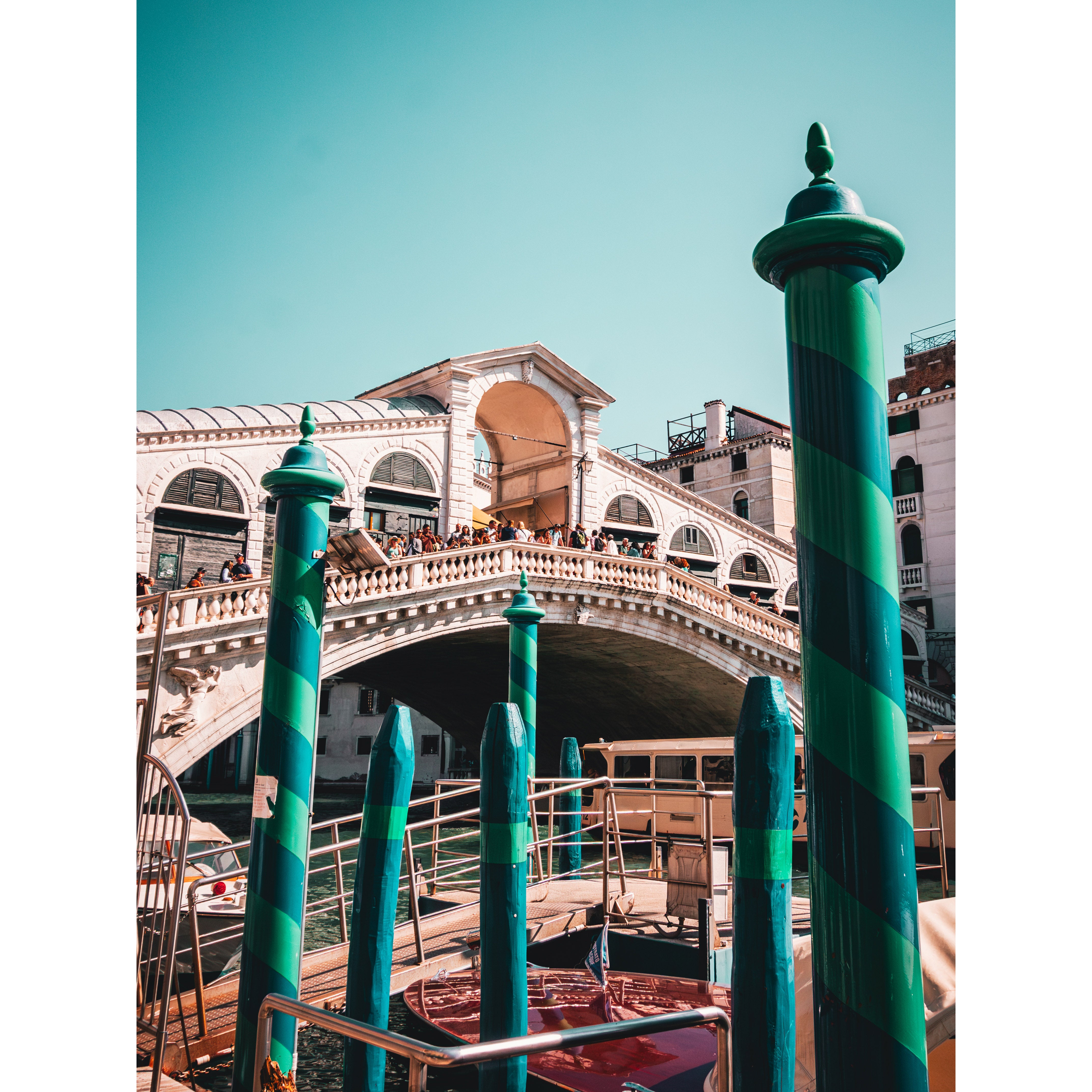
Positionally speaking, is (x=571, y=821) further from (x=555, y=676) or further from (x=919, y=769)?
(x=555, y=676)

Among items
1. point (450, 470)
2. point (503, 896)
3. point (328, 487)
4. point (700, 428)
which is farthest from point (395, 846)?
point (700, 428)

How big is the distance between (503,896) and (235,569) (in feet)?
34.9

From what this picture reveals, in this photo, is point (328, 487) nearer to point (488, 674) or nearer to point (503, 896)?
point (503, 896)

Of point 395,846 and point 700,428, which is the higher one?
point 700,428

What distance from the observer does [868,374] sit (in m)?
1.78

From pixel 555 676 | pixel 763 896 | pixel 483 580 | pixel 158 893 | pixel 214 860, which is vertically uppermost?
pixel 483 580

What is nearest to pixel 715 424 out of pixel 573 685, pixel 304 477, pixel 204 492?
pixel 573 685

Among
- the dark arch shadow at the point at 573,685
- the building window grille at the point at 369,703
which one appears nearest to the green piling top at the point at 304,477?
the dark arch shadow at the point at 573,685

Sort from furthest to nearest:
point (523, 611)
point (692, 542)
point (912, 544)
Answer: point (912, 544)
point (692, 542)
point (523, 611)

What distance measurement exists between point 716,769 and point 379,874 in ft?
31.0

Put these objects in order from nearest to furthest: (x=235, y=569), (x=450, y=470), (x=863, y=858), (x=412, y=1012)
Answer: (x=863, y=858) → (x=412, y=1012) → (x=235, y=569) → (x=450, y=470)

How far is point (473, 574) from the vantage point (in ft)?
45.5
